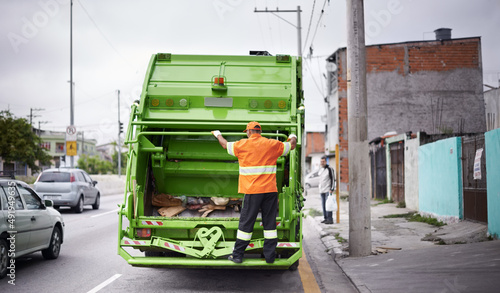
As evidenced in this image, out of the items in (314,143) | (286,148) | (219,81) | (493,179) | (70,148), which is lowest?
(493,179)

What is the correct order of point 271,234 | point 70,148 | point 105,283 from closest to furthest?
1. point 271,234
2. point 105,283
3. point 70,148

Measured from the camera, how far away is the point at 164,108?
25.3 ft

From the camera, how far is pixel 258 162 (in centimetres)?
652

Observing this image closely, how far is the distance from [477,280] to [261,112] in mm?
3557

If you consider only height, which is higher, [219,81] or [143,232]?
[219,81]

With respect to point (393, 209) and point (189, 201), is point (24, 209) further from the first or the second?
point (393, 209)

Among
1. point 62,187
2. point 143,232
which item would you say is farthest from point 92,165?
point 143,232

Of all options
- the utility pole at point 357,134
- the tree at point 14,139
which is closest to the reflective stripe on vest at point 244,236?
the utility pole at point 357,134

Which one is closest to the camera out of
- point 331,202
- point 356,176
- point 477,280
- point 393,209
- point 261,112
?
point 477,280

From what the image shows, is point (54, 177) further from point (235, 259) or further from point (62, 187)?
point (235, 259)

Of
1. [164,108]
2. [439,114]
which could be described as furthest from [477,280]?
[439,114]

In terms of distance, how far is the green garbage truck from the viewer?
6.70m

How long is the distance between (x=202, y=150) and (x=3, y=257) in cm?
317

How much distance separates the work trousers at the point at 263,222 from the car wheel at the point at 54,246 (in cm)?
428
